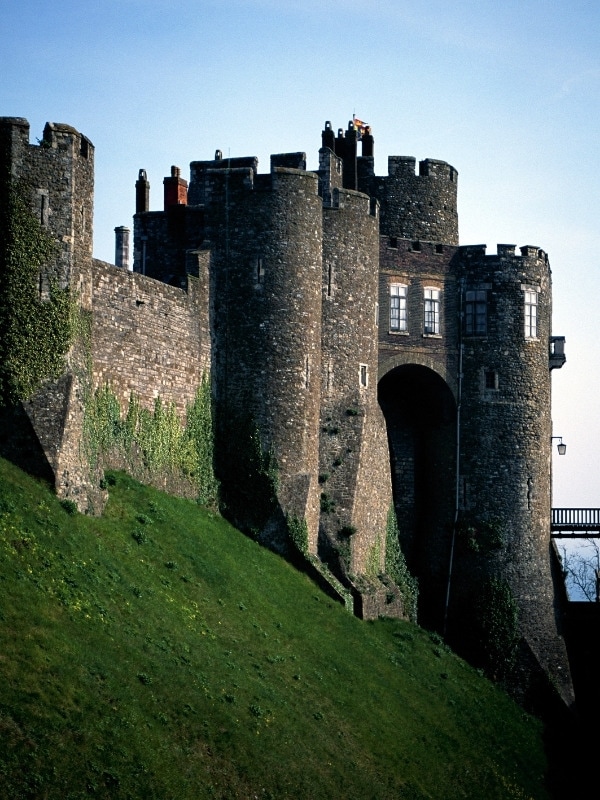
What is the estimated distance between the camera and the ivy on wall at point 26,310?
3831cm

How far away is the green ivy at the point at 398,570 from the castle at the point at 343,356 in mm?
655

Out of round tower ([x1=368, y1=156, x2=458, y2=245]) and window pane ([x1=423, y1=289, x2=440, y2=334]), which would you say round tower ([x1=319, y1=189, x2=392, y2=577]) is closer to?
window pane ([x1=423, y1=289, x2=440, y2=334])

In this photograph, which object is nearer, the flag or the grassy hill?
the grassy hill

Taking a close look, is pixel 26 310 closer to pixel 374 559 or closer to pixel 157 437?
pixel 157 437

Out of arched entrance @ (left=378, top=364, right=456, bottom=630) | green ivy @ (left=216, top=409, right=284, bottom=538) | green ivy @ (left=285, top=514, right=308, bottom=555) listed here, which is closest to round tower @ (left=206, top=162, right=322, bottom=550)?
green ivy @ (left=216, top=409, right=284, bottom=538)

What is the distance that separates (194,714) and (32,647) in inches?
179

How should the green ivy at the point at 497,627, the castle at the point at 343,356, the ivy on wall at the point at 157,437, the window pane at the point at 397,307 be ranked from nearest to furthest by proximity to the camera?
1. the ivy on wall at the point at 157,437
2. the castle at the point at 343,356
3. the green ivy at the point at 497,627
4. the window pane at the point at 397,307

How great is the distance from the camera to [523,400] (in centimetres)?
5944

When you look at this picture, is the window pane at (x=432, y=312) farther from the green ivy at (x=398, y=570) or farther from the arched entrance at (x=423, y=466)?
the green ivy at (x=398, y=570)

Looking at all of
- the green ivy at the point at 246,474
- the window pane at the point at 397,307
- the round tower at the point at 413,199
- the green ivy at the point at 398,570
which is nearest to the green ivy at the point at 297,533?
the green ivy at the point at 246,474

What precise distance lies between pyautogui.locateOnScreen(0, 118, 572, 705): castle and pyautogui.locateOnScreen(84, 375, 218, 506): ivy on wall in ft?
1.53

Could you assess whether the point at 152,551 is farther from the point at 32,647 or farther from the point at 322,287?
the point at 322,287

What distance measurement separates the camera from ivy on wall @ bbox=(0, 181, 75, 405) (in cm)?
3831

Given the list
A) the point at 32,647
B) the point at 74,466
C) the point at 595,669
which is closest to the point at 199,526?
the point at 74,466
